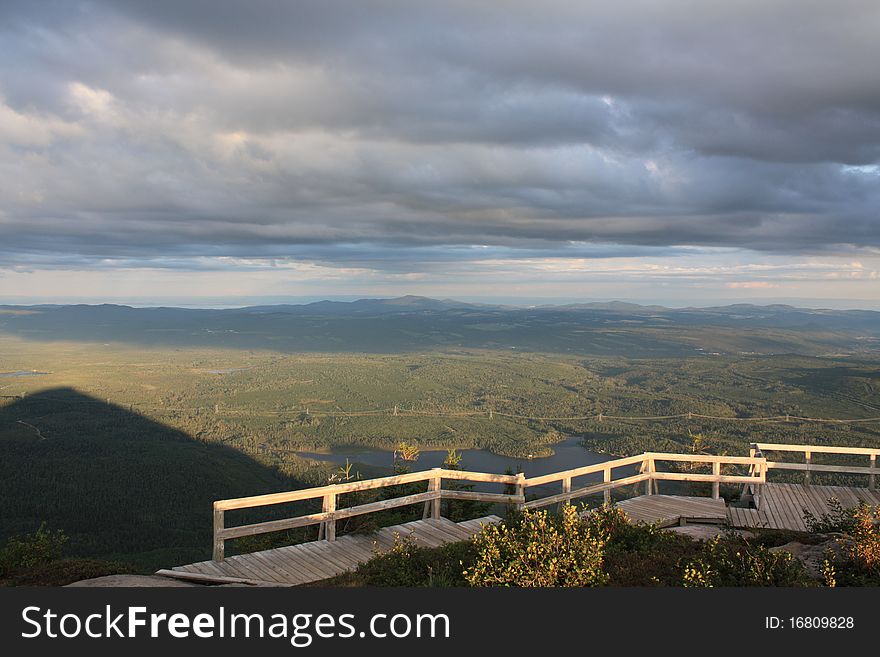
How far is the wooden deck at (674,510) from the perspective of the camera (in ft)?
39.1

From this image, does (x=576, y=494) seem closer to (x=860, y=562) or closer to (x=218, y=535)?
(x=860, y=562)

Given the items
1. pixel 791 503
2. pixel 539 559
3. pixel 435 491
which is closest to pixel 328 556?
pixel 435 491

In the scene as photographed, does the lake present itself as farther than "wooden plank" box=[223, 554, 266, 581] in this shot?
Yes

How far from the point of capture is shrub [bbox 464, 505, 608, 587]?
6.50 m

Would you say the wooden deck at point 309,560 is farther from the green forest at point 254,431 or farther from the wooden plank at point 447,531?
the green forest at point 254,431

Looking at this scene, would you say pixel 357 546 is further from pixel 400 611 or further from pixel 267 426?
pixel 267 426

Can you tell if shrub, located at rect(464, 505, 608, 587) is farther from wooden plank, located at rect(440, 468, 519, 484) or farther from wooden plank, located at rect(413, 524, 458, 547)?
wooden plank, located at rect(440, 468, 519, 484)

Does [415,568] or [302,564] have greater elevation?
[415,568]

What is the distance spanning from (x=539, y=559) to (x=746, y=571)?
2.35m

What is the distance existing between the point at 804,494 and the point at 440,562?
10154 millimetres

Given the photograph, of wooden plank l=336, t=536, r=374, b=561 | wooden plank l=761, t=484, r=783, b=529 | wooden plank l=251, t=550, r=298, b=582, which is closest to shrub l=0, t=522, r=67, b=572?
wooden plank l=251, t=550, r=298, b=582

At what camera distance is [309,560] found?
940 centimetres

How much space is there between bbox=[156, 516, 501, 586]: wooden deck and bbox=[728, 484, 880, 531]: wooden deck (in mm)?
5650

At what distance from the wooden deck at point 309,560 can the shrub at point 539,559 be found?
259cm
